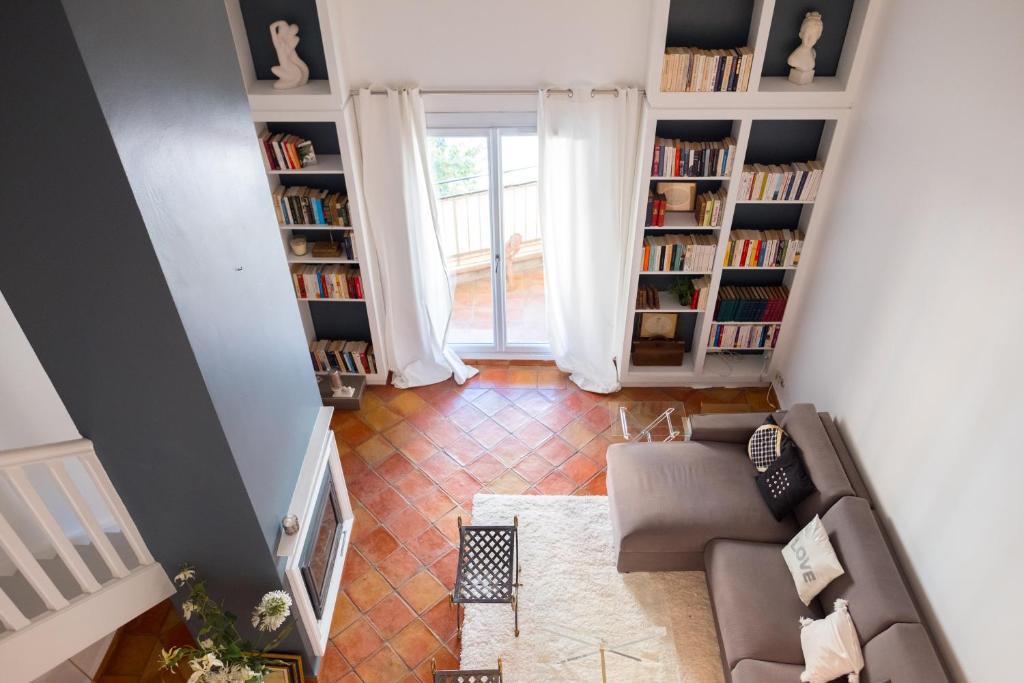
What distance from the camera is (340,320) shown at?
545cm

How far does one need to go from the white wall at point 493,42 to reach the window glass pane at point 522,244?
1.70 ft

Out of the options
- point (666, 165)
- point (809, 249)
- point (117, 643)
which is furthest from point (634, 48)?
point (117, 643)

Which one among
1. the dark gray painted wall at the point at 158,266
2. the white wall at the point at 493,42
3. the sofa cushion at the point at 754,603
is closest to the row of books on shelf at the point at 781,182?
the white wall at the point at 493,42

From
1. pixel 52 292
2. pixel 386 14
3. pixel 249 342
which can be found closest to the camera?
pixel 52 292

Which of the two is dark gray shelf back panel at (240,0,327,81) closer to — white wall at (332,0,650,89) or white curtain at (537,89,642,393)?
white wall at (332,0,650,89)

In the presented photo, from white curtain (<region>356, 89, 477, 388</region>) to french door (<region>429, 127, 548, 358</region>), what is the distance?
15 centimetres

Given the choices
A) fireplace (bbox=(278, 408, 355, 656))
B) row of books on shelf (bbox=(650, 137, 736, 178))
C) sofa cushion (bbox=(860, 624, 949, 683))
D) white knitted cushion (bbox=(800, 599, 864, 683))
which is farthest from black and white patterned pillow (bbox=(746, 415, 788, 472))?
fireplace (bbox=(278, 408, 355, 656))

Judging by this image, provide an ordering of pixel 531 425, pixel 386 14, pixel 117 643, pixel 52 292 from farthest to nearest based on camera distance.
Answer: pixel 531 425
pixel 386 14
pixel 117 643
pixel 52 292

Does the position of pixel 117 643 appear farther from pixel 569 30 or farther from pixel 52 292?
pixel 569 30

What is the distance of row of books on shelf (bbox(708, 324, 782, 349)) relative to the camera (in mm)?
5215

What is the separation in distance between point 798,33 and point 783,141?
2.23 ft

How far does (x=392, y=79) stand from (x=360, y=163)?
59 centimetres

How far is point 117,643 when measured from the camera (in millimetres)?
3809

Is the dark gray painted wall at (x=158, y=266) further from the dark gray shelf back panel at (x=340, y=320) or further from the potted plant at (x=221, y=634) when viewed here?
the dark gray shelf back panel at (x=340, y=320)
